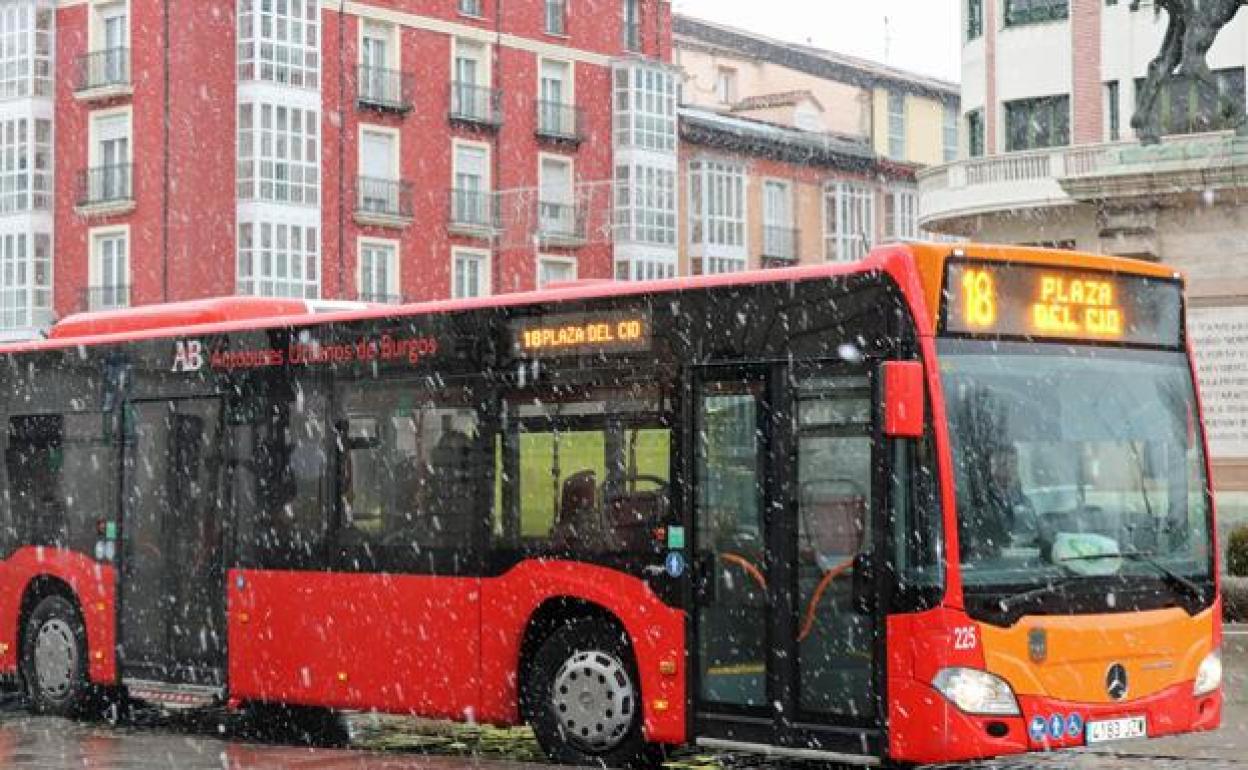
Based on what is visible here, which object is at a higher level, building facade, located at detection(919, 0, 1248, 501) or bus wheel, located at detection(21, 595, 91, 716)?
building facade, located at detection(919, 0, 1248, 501)

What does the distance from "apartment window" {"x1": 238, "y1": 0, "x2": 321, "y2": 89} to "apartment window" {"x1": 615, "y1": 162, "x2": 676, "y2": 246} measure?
35.4 feet

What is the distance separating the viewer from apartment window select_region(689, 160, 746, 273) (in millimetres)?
64562

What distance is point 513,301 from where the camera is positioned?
44.1 ft

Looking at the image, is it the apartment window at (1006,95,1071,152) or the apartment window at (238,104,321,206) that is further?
the apartment window at (238,104,321,206)

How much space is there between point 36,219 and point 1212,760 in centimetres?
4509

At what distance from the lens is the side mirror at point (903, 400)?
1072cm

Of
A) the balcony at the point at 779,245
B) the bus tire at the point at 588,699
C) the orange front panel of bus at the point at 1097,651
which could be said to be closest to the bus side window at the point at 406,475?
the bus tire at the point at 588,699

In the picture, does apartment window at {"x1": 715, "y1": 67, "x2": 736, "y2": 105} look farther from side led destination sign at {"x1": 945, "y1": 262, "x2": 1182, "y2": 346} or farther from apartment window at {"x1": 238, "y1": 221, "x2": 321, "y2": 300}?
side led destination sign at {"x1": 945, "y1": 262, "x2": 1182, "y2": 346}

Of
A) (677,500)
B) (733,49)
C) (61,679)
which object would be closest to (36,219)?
(733,49)

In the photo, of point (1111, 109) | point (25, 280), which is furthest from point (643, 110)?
point (1111, 109)

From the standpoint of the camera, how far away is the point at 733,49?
7506 centimetres

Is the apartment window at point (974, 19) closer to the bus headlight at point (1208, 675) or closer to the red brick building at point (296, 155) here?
the red brick building at point (296, 155)

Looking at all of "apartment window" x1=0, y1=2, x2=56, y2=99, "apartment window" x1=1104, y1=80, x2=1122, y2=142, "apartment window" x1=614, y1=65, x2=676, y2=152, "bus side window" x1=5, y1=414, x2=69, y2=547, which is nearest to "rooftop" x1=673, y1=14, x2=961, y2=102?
"apartment window" x1=614, y1=65, x2=676, y2=152

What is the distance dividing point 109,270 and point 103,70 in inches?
193
